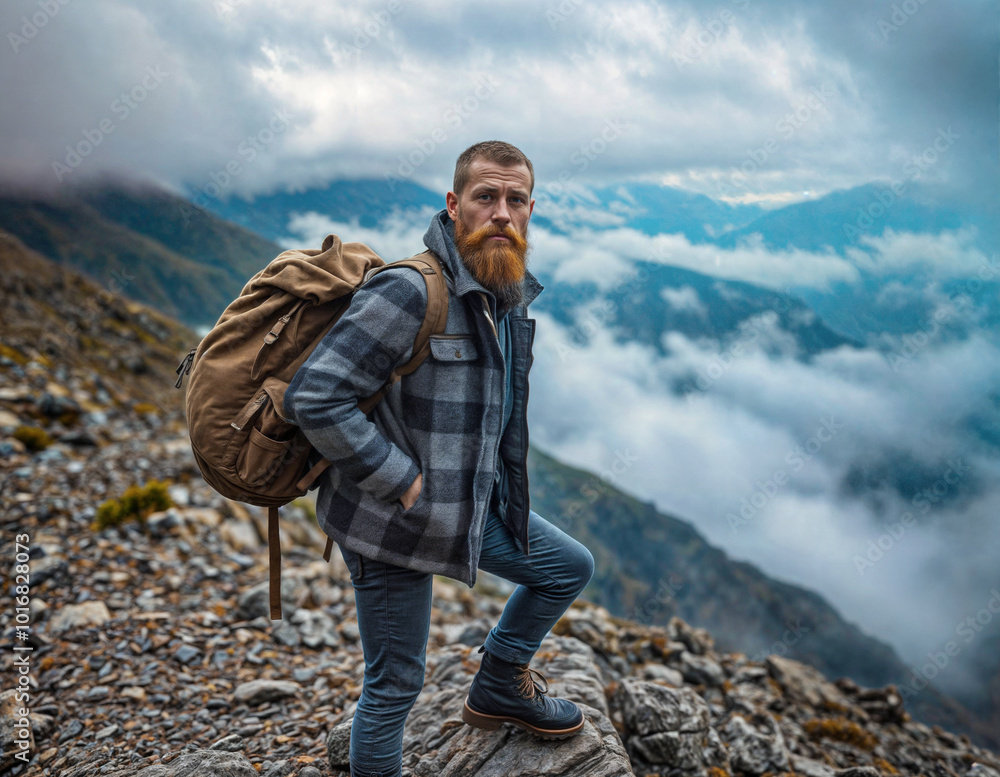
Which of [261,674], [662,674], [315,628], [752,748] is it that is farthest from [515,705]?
[662,674]

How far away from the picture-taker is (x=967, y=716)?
162m

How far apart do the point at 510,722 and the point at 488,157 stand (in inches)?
134

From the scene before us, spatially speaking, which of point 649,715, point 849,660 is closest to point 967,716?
point 849,660

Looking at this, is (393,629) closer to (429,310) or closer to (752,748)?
(429,310)

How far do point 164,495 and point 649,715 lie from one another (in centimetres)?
770

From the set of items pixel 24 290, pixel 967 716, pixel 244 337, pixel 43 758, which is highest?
pixel 24 290

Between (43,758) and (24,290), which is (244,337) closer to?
(43,758)

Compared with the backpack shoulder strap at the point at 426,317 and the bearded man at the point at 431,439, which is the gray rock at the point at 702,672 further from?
the backpack shoulder strap at the point at 426,317

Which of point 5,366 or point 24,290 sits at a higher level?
point 24,290

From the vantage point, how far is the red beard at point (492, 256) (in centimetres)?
282

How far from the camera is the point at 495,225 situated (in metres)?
2.95

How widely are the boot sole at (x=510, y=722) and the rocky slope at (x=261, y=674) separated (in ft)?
0.39

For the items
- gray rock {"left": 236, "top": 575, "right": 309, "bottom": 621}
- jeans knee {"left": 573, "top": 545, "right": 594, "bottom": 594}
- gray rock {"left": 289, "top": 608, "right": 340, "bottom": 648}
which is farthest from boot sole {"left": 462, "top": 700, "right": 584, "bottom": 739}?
gray rock {"left": 236, "top": 575, "right": 309, "bottom": 621}

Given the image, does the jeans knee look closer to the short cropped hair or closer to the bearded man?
the bearded man
